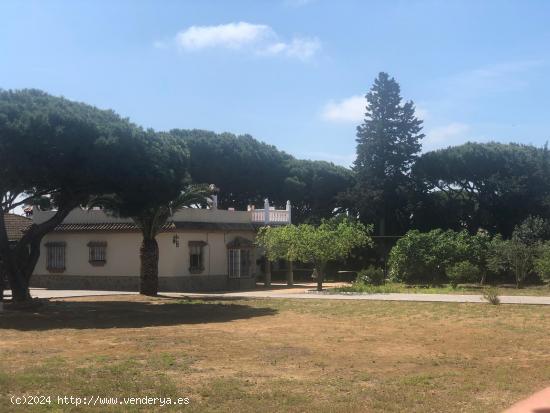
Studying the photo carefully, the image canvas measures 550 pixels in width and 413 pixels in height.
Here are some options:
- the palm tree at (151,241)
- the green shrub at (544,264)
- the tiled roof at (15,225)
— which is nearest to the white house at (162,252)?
the tiled roof at (15,225)

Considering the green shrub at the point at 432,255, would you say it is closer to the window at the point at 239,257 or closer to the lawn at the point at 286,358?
the window at the point at 239,257

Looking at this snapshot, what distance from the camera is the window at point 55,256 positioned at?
34.2m

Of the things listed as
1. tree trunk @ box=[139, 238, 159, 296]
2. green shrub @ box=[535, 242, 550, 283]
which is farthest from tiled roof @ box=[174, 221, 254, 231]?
green shrub @ box=[535, 242, 550, 283]

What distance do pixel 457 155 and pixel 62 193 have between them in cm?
3618

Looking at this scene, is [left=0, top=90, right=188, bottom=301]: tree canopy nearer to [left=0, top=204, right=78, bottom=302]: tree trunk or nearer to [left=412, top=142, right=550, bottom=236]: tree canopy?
[left=0, top=204, right=78, bottom=302]: tree trunk

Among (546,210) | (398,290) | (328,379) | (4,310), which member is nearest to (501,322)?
(328,379)

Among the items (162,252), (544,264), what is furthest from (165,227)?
(544,264)

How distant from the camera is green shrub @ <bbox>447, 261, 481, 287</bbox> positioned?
29578 mm

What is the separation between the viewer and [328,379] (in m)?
9.16

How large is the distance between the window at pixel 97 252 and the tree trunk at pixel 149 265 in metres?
6.38

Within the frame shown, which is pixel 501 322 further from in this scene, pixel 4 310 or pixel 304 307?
pixel 4 310

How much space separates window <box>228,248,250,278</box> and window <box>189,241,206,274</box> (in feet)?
6.27

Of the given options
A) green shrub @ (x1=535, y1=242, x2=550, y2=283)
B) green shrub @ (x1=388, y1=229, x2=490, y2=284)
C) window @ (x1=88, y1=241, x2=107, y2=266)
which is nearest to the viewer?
green shrub @ (x1=535, y1=242, x2=550, y2=283)

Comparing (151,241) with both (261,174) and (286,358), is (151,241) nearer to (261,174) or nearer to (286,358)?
(286,358)
